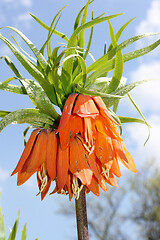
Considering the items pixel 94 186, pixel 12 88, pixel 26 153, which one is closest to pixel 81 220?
pixel 94 186

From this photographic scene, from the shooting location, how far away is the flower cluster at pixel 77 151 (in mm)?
1271

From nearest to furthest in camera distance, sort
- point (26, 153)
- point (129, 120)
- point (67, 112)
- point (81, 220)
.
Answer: point (81, 220)
point (67, 112)
point (26, 153)
point (129, 120)

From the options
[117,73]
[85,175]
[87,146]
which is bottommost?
[85,175]

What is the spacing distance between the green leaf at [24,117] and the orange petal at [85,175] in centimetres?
25

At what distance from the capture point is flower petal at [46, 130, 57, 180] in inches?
50.8

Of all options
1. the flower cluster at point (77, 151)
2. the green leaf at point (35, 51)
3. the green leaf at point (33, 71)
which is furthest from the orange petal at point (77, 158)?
the green leaf at point (35, 51)

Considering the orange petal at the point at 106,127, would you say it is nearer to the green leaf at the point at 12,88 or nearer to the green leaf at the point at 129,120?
the green leaf at the point at 129,120

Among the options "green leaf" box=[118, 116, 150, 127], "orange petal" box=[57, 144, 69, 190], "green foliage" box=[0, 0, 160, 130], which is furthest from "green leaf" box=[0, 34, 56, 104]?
"green leaf" box=[118, 116, 150, 127]

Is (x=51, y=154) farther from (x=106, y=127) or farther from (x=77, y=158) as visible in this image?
(x=106, y=127)

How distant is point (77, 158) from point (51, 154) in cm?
10

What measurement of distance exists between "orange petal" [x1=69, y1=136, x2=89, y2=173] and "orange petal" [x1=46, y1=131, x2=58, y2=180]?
0.06m

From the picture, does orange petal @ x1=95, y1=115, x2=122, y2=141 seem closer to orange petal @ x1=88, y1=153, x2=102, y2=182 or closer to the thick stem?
orange petal @ x1=88, y1=153, x2=102, y2=182

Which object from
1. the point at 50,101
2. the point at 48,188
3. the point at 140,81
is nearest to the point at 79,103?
the point at 50,101

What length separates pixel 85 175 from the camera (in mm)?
1278
